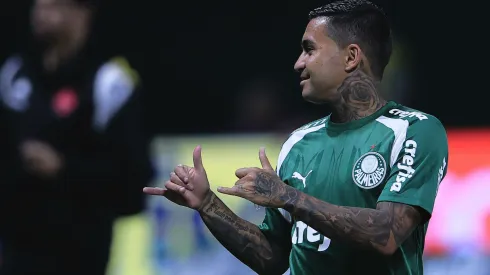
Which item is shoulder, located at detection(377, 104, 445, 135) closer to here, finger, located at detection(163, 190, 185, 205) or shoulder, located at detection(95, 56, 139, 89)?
finger, located at detection(163, 190, 185, 205)

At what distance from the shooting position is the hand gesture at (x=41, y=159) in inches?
209

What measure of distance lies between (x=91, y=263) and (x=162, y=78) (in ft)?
13.8

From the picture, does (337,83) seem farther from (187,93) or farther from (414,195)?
(187,93)

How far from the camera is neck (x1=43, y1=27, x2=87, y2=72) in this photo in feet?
18.5

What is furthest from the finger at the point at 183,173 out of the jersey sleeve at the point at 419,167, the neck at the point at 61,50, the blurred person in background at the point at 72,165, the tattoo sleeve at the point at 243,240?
the neck at the point at 61,50

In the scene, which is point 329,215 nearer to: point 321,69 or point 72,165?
point 321,69

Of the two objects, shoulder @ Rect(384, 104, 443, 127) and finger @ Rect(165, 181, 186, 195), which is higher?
shoulder @ Rect(384, 104, 443, 127)

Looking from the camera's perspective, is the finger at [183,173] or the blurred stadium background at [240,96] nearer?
the finger at [183,173]

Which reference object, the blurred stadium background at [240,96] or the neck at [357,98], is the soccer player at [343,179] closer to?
the neck at [357,98]

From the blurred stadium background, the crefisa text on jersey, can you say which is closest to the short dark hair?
the crefisa text on jersey

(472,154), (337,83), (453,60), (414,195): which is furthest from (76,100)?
(453,60)

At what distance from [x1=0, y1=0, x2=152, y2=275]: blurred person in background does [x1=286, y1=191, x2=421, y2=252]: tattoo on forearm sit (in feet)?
7.49

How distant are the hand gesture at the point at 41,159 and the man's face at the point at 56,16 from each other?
0.62 metres

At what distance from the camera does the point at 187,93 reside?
948cm
